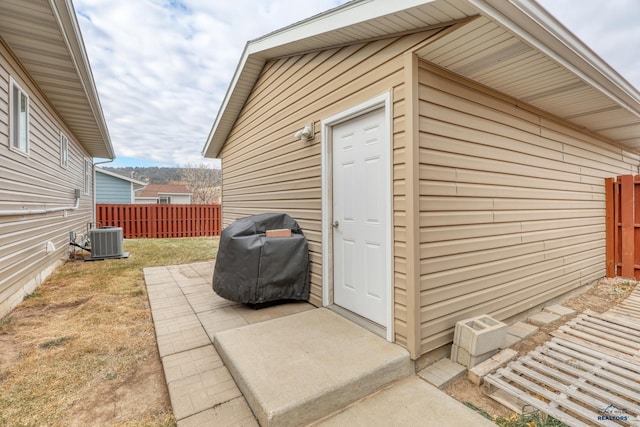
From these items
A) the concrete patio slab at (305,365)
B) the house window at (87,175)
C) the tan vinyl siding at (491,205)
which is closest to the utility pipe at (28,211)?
the concrete patio slab at (305,365)

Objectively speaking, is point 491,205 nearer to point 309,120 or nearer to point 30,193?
point 309,120

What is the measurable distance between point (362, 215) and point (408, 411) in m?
1.61

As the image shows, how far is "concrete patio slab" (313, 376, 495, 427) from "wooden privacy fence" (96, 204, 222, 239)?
1224cm

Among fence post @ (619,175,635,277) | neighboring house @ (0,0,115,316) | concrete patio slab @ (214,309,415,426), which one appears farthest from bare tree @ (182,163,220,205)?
fence post @ (619,175,635,277)

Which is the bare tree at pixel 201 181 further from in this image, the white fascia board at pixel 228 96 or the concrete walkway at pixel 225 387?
the concrete walkway at pixel 225 387

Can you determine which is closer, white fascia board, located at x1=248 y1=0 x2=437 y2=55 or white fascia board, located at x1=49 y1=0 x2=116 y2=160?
white fascia board, located at x1=248 y1=0 x2=437 y2=55

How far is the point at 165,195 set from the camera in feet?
88.3

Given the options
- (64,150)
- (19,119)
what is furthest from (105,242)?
(19,119)

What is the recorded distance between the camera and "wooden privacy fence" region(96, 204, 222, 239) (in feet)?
38.4

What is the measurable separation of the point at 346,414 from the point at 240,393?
0.70m

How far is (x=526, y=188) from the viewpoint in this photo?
11.0ft

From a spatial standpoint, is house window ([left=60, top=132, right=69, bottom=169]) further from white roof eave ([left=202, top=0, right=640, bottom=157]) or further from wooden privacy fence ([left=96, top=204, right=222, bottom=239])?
wooden privacy fence ([left=96, top=204, right=222, bottom=239])

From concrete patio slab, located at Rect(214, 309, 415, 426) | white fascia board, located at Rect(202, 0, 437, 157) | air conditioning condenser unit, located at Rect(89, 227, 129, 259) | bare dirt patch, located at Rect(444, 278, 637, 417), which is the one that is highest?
white fascia board, located at Rect(202, 0, 437, 157)

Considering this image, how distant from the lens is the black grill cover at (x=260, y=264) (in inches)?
125
